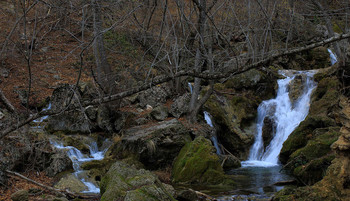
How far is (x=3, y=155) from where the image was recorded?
300 inches

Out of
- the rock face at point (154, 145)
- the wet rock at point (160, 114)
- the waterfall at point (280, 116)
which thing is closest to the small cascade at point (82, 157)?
the rock face at point (154, 145)

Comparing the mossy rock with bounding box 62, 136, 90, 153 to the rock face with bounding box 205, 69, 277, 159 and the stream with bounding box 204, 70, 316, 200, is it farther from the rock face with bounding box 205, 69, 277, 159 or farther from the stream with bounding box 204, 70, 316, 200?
the rock face with bounding box 205, 69, 277, 159

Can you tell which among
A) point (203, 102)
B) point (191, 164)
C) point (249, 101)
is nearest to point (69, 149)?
point (191, 164)

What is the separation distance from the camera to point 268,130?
12.2m

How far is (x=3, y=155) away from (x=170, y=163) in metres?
4.72

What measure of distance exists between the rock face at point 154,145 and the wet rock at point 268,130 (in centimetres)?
358

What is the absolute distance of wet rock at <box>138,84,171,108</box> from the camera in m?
13.8

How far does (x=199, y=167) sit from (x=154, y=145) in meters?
1.70

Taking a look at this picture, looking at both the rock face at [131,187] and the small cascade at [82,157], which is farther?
the small cascade at [82,157]

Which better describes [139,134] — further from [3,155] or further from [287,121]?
[287,121]

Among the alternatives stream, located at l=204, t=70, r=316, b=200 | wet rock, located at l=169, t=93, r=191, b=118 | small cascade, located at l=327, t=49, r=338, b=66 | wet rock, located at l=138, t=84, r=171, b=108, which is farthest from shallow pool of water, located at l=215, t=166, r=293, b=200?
small cascade, located at l=327, t=49, r=338, b=66

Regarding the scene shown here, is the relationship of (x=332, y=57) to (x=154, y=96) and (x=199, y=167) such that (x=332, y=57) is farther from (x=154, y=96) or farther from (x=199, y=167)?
(x=199, y=167)

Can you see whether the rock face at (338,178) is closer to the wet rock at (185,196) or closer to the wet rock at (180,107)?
the wet rock at (185,196)

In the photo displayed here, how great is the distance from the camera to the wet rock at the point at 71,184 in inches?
278
